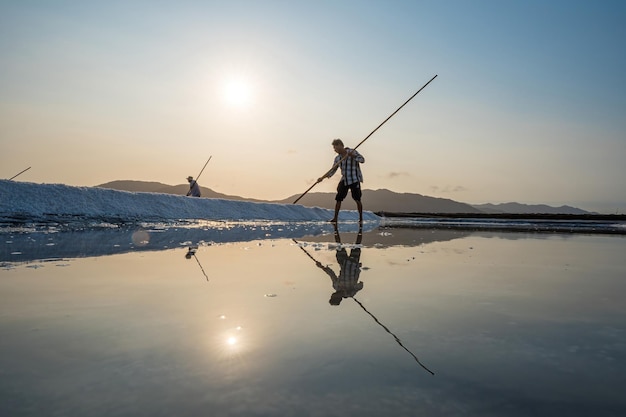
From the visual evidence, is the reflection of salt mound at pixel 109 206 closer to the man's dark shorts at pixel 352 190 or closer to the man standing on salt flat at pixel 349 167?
the man's dark shorts at pixel 352 190

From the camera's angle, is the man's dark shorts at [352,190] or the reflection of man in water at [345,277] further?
the man's dark shorts at [352,190]

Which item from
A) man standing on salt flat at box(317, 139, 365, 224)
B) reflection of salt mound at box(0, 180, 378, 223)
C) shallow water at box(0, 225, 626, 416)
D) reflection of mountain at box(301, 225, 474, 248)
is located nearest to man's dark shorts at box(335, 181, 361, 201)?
man standing on salt flat at box(317, 139, 365, 224)

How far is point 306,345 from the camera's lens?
160 cm

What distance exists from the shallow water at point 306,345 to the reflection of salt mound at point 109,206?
26.9 ft

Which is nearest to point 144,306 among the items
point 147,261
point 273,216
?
point 147,261

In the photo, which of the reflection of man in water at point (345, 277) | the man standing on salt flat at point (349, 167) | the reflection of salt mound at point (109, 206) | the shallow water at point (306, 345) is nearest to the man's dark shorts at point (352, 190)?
the man standing on salt flat at point (349, 167)

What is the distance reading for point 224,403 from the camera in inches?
44.0

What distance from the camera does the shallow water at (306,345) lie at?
114 cm

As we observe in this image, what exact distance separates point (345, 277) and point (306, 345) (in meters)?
1.67

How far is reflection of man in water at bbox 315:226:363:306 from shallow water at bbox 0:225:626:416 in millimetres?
47

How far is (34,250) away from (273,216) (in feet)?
43.3

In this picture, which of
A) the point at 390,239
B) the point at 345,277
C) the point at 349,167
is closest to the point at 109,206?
the point at 349,167

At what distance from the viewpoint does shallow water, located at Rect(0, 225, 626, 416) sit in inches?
45.0

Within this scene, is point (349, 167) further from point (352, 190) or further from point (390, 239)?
point (390, 239)
